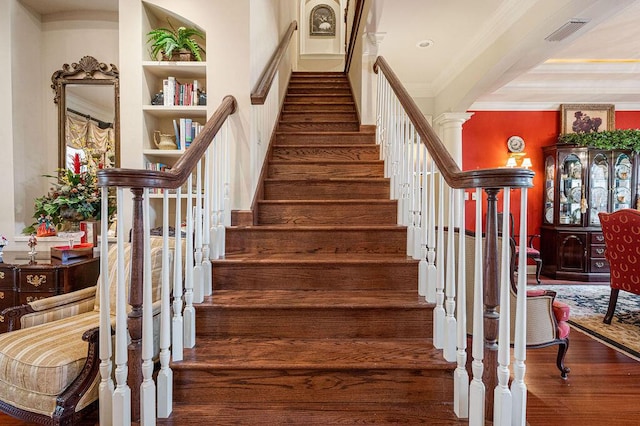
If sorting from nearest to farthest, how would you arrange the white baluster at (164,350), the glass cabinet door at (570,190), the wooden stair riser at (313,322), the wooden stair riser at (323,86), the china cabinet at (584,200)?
the white baluster at (164,350) → the wooden stair riser at (313,322) → the wooden stair riser at (323,86) → the china cabinet at (584,200) → the glass cabinet door at (570,190)

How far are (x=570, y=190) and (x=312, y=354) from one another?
5.28m

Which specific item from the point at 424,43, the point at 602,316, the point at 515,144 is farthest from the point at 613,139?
the point at 424,43

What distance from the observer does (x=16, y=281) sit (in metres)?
2.29

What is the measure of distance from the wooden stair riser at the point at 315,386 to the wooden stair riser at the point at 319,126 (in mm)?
2667

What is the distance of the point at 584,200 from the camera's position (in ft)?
16.6

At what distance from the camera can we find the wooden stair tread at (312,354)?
148 centimetres

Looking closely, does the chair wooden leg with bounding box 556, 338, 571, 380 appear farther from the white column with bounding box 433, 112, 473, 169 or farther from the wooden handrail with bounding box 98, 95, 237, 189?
the white column with bounding box 433, 112, 473, 169

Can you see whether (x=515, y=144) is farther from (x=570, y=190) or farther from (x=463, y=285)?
(x=463, y=285)

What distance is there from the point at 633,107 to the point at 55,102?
7.89 m

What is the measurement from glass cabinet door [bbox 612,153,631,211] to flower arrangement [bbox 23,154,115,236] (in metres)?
6.51

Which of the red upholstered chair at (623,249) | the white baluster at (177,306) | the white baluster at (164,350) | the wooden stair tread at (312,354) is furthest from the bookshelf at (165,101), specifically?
the red upholstered chair at (623,249)

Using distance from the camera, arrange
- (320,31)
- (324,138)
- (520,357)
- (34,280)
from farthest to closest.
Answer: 1. (320,31)
2. (324,138)
3. (34,280)
4. (520,357)

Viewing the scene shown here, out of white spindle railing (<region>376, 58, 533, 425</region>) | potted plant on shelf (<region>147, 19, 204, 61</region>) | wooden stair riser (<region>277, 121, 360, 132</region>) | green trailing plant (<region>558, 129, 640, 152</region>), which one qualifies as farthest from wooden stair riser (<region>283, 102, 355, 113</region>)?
green trailing plant (<region>558, 129, 640, 152</region>)

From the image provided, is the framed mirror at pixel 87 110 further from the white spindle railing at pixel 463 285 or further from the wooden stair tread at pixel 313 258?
the white spindle railing at pixel 463 285
